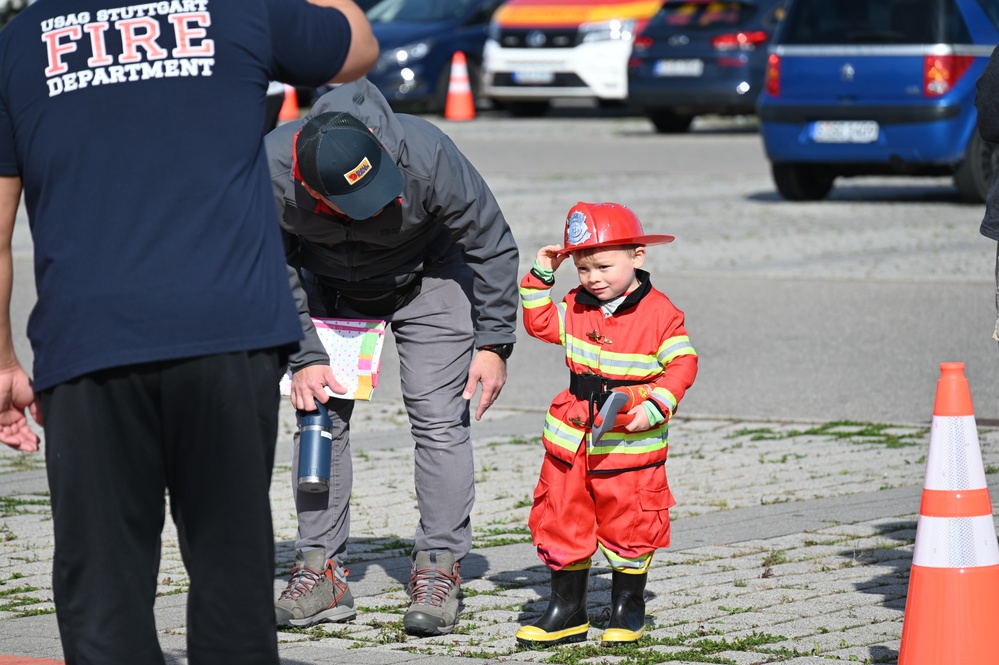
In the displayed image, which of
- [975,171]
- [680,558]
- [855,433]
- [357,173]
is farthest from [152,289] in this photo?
[975,171]

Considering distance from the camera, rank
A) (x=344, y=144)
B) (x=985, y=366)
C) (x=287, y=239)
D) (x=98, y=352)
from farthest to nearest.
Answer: (x=985, y=366)
(x=287, y=239)
(x=344, y=144)
(x=98, y=352)

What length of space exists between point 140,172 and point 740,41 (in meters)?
18.4

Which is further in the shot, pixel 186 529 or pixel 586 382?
pixel 586 382

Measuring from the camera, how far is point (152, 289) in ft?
9.68

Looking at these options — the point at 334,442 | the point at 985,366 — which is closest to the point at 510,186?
the point at 985,366

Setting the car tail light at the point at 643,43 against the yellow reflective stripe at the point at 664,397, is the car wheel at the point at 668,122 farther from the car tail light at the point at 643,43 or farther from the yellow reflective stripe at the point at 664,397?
the yellow reflective stripe at the point at 664,397

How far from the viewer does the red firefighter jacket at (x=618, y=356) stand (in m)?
4.61

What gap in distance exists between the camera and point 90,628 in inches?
120

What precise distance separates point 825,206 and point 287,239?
431 inches

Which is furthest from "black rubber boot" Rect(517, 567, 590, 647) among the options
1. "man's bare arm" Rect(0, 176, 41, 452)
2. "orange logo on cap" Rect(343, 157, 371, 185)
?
"man's bare arm" Rect(0, 176, 41, 452)

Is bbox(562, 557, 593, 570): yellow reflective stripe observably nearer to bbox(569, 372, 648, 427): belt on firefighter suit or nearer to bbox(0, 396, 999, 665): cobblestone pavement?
bbox(0, 396, 999, 665): cobblestone pavement

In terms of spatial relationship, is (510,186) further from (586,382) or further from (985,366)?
(586,382)

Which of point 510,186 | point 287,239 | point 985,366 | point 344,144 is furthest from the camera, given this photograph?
point 510,186

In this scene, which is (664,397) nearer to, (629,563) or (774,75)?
(629,563)
